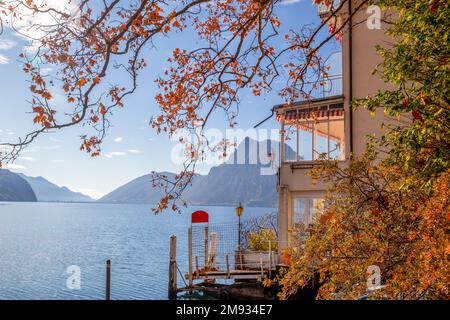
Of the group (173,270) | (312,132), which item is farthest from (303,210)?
(173,270)

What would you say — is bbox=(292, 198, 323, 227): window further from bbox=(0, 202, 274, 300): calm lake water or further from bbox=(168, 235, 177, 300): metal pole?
bbox=(0, 202, 274, 300): calm lake water

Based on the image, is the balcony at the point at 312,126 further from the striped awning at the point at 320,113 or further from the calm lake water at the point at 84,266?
the calm lake water at the point at 84,266

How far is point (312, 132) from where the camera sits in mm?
20609

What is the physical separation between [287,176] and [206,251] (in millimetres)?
5076

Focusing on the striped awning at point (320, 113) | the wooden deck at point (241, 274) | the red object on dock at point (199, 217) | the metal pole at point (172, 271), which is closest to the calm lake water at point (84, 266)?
the metal pole at point (172, 271)

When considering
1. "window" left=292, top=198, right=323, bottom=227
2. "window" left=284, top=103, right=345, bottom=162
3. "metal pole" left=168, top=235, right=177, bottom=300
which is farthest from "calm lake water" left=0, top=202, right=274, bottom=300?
"window" left=284, top=103, right=345, bottom=162

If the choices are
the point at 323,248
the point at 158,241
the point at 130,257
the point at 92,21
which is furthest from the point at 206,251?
the point at 158,241

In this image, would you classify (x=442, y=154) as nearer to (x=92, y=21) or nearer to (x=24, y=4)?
(x=92, y=21)

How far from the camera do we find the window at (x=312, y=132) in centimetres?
1995

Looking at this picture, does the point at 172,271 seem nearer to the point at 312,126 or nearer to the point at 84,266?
the point at 312,126

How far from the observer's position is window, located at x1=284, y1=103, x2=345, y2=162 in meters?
20.0

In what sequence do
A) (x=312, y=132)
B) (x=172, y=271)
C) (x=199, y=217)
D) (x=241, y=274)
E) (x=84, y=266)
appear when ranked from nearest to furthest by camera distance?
(x=241, y=274) → (x=312, y=132) → (x=172, y=271) → (x=199, y=217) → (x=84, y=266)

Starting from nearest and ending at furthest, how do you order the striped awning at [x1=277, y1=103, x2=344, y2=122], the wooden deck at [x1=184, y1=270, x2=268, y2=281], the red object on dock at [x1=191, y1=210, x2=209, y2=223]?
the wooden deck at [x1=184, y1=270, x2=268, y2=281] → the striped awning at [x1=277, y1=103, x2=344, y2=122] → the red object on dock at [x1=191, y1=210, x2=209, y2=223]
